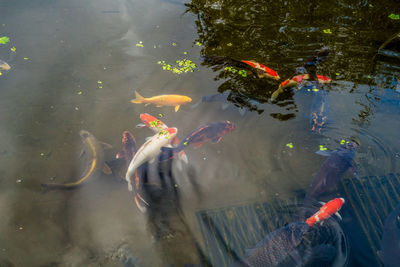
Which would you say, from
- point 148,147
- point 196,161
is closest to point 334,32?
point 196,161

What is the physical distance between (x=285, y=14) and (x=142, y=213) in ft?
19.0

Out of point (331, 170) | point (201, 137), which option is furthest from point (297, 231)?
point (201, 137)

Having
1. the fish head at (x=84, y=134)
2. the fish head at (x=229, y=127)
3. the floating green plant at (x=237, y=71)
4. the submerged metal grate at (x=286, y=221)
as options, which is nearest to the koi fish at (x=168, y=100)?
the fish head at (x=229, y=127)

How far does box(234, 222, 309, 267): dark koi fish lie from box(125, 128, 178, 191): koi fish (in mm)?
1668

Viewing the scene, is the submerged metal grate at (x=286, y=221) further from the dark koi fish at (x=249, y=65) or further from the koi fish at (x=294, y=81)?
the dark koi fish at (x=249, y=65)

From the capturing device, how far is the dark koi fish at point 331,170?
381 cm

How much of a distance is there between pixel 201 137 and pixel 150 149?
0.73 meters

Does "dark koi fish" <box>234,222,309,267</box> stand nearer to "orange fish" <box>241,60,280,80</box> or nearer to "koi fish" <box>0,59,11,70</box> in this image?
"orange fish" <box>241,60,280,80</box>

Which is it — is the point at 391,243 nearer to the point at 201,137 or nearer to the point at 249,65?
the point at 201,137

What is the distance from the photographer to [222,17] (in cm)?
690

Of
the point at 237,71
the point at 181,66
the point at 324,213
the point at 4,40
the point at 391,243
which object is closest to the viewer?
the point at 391,243

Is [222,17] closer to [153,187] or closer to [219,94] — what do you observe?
[219,94]

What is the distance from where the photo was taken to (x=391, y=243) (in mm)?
3383

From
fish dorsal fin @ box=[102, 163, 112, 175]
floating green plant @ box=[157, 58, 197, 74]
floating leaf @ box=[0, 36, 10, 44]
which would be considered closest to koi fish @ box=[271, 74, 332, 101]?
floating green plant @ box=[157, 58, 197, 74]
